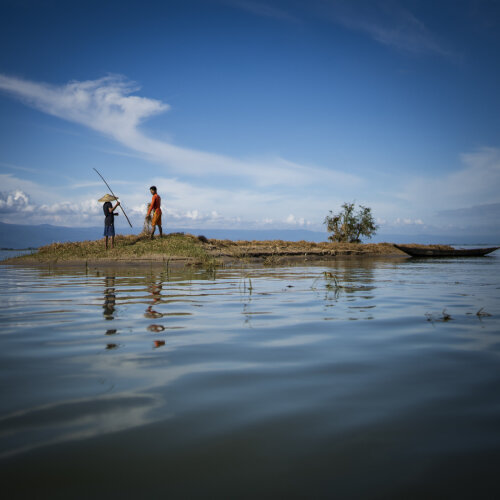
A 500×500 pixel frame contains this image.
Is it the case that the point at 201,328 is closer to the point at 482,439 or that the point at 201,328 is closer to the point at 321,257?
the point at 482,439

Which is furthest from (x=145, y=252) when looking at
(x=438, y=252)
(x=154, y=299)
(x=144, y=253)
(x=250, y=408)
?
(x=438, y=252)

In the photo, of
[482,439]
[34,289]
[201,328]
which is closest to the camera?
[482,439]

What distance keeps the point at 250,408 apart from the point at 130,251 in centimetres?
1609

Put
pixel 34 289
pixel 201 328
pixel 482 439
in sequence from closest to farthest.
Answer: pixel 482 439, pixel 201 328, pixel 34 289

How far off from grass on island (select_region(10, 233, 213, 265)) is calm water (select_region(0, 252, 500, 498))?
1248 cm

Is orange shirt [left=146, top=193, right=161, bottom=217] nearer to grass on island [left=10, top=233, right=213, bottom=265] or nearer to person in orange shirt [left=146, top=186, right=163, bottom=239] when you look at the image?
person in orange shirt [left=146, top=186, right=163, bottom=239]

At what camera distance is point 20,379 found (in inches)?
110

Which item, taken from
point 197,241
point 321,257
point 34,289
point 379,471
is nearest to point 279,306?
point 379,471

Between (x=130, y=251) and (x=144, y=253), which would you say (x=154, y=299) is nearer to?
(x=144, y=253)

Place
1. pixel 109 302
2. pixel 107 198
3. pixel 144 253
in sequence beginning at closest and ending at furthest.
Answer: pixel 109 302
pixel 144 253
pixel 107 198

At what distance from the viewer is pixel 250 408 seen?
2.28 meters

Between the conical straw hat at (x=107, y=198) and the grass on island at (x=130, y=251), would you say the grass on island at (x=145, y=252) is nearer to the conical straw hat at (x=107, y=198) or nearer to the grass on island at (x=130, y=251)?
the grass on island at (x=130, y=251)

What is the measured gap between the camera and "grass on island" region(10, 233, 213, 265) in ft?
56.7

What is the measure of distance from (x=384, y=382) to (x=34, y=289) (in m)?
8.05
